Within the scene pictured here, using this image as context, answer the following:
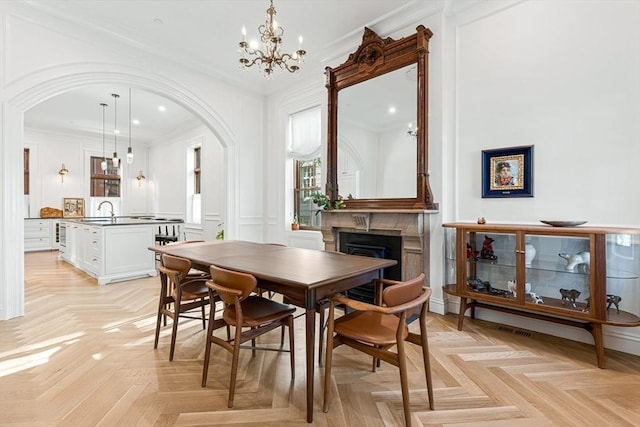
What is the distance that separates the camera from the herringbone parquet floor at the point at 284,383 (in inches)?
69.5

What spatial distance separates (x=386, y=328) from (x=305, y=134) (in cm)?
391

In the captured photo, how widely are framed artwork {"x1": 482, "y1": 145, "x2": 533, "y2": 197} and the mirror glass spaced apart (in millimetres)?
746

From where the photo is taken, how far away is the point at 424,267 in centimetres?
348

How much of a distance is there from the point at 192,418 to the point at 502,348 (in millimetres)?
2449

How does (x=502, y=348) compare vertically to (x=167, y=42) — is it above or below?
below

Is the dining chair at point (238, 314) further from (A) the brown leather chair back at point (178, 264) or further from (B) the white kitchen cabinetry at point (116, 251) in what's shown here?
(B) the white kitchen cabinetry at point (116, 251)

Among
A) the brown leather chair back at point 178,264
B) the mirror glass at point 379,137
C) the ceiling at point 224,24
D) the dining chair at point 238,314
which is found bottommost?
the dining chair at point 238,314

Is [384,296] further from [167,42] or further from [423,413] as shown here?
[167,42]

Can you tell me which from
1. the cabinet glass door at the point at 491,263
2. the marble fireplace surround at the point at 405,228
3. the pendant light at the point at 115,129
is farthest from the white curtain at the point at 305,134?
the pendant light at the point at 115,129

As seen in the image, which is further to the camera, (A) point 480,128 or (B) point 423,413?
(A) point 480,128

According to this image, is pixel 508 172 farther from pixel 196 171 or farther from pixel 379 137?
pixel 196 171

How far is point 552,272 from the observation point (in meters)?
2.68

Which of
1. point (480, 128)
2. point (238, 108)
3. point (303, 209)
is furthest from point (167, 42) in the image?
point (480, 128)

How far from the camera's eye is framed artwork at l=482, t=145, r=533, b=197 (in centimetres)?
294
